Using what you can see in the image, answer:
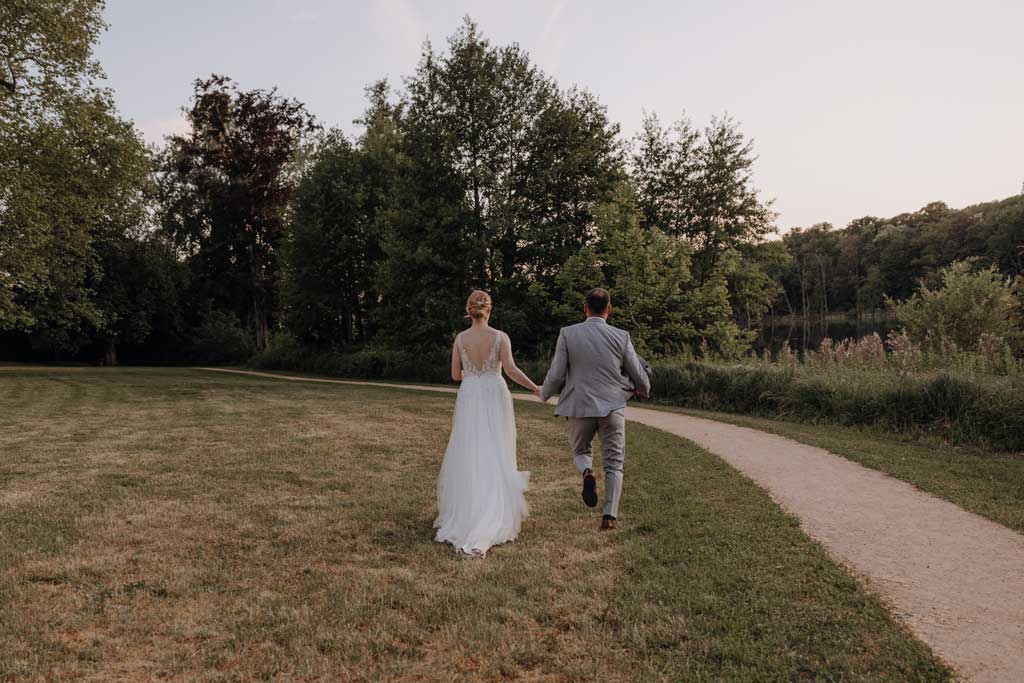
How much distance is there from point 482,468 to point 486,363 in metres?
0.97

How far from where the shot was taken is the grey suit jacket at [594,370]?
6.05 metres

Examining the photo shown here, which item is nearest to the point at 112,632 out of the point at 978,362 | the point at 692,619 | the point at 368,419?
the point at 692,619

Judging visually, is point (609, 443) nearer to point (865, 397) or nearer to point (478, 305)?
point (478, 305)

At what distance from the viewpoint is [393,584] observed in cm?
472

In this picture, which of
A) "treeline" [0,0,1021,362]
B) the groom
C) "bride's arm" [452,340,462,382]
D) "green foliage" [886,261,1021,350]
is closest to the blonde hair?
"bride's arm" [452,340,462,382]

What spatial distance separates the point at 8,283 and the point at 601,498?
23.4m

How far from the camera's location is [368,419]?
14.0 meters

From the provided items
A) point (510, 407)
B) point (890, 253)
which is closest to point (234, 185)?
point (510, 407)

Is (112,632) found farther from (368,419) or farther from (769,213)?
(769,213)

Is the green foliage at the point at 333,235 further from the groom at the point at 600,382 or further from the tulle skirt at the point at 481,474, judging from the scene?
the groom at the point at 600,382

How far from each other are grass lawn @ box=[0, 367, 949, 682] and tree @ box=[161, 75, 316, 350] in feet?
105

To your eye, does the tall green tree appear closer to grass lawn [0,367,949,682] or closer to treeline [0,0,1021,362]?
treeline [0,0,1021,362]

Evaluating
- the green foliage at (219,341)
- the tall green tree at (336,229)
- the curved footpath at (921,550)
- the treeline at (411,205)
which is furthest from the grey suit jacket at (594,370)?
the green foliage at (219,341)

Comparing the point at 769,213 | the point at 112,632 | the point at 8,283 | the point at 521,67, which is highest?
the point at 521,67
